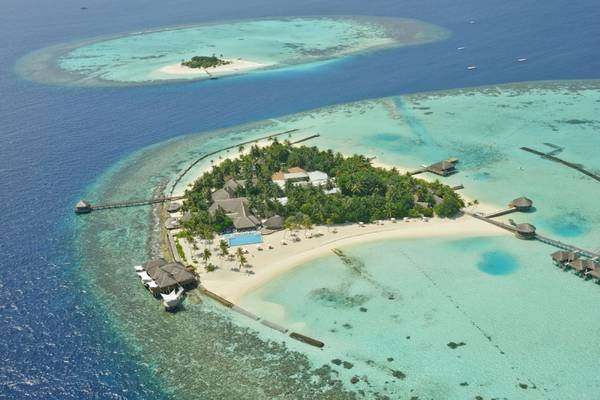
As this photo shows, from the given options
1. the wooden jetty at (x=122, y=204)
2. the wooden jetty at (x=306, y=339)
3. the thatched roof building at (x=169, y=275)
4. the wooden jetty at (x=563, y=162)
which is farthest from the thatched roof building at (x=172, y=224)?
the wooden jetty at (x=563, y=162)

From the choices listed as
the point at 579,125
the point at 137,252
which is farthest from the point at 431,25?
the point at 137,252

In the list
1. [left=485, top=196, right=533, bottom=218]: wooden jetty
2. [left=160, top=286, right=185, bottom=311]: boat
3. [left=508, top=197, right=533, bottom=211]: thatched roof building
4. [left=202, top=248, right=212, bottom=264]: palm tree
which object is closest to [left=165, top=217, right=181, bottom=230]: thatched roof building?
[left=202, top=248, right=212, bottom=264]: palm tree

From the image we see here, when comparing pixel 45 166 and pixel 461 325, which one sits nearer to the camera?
pixel 461 325

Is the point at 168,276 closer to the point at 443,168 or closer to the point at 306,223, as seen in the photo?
the point at 306,223

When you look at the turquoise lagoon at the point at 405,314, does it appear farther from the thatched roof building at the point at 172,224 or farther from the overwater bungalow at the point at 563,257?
the thatched roof building at the point at 172,224

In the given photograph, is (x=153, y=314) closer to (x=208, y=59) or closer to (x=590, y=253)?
(x=590, y=253)
